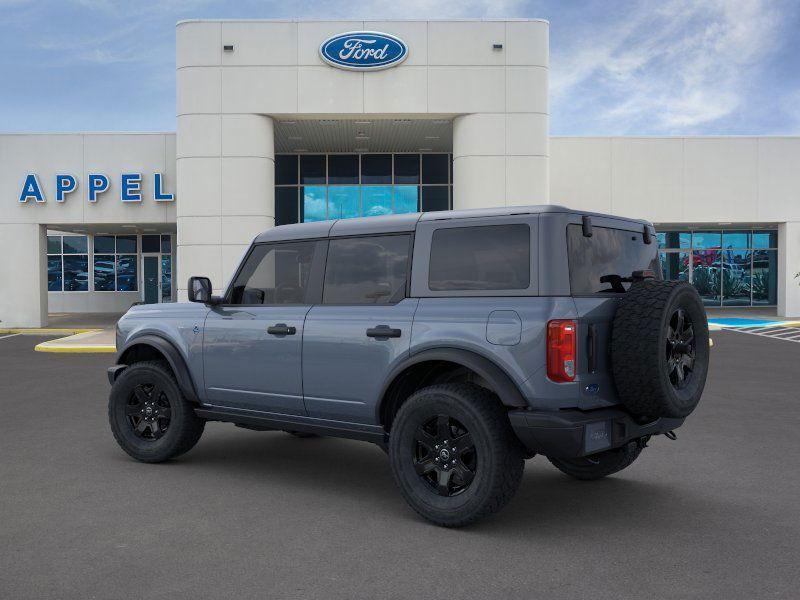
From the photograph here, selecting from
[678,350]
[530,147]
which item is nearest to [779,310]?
[530,147]

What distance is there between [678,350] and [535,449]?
1173mm

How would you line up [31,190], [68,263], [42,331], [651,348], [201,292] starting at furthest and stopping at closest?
[68,263] → [31,190] → [42,331] → [201,292] → [651,348]

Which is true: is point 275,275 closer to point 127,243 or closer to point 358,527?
point 358,527

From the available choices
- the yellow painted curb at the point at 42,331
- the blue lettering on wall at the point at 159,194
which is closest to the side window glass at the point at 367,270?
the yellow painted curb at the point at 42,331

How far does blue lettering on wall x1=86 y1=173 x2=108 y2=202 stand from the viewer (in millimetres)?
23484

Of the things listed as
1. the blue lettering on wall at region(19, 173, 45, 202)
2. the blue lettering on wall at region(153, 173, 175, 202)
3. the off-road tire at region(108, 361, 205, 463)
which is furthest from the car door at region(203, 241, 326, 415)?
the blue lettering on wall at region(19, 173, 45, 202)

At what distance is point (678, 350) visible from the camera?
4773 millimetres

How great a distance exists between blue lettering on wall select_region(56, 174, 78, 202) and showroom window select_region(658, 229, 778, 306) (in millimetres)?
23350

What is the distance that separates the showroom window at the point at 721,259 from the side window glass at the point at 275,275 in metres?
29.0

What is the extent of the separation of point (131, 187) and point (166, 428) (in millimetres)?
18637

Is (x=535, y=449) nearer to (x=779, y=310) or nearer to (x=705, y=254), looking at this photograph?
(x=779, y=310)

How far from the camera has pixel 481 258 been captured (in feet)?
15.8

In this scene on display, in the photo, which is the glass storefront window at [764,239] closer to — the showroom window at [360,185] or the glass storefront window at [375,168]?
the showroom window at [360,185]

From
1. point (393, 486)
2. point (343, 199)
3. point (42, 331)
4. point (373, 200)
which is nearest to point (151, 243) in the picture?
point (42, 331)
